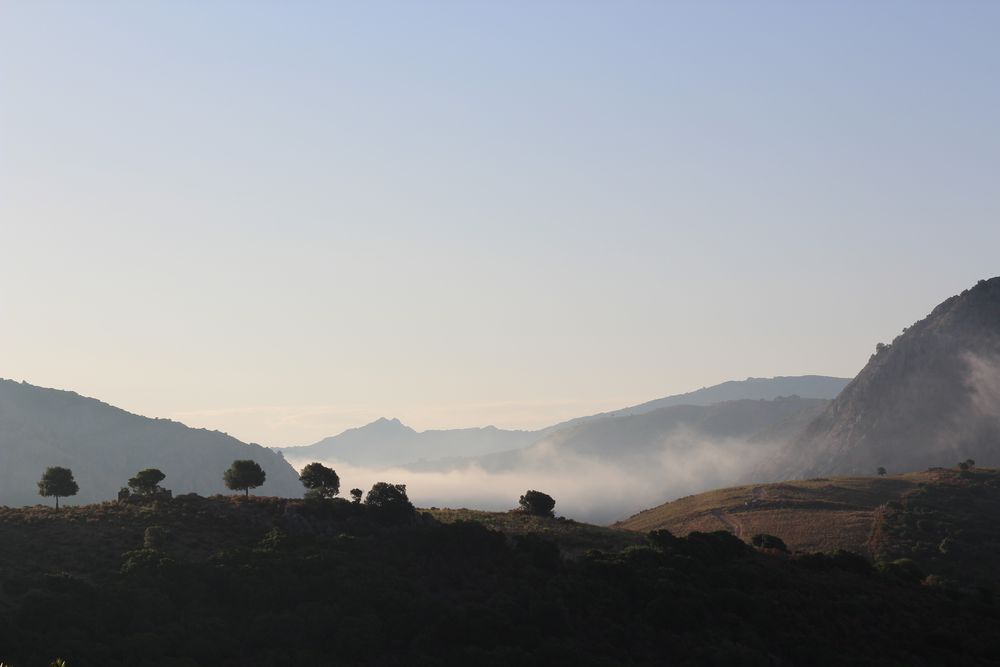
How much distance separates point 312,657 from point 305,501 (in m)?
32.5

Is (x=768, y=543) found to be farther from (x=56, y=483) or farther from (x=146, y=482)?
(x=56, y=483)

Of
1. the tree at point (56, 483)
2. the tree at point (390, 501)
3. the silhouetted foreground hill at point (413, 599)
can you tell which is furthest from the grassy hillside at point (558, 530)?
the tree at point (56, 483)

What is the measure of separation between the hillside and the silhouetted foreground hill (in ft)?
116

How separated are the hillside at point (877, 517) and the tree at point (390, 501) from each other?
5522 cm

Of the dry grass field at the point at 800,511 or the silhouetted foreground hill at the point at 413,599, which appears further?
the dry grass field at the point at 800,511

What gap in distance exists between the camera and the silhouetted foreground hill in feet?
205

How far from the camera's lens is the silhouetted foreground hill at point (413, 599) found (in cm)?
6241

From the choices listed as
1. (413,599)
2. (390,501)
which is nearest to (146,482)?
(390,501)

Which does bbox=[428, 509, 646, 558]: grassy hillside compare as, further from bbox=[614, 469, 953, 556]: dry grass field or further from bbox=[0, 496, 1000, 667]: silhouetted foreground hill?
bbox=[614, 469, 953, 556]: dry grass field

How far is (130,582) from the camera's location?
Answer: 69.4 meters

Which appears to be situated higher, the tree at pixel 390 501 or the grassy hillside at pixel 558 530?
the tree at pixel 390 501

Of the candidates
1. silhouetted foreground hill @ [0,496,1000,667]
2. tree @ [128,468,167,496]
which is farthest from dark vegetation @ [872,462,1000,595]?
tree @ [128,468,167,496]

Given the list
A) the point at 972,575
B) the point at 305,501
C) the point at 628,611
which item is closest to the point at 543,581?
the point at 628,611

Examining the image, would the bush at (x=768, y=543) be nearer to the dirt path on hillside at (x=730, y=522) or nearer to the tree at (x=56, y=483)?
the dirt path on hillside at (x=730, y=522)
